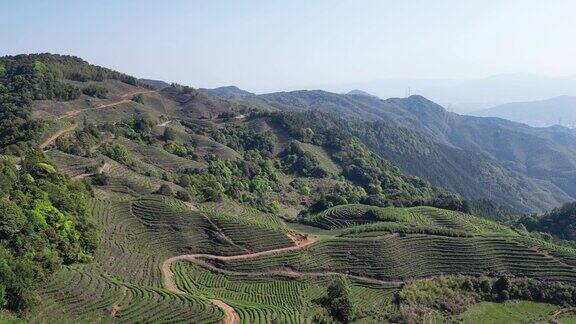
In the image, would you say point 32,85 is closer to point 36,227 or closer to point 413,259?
point 36,227

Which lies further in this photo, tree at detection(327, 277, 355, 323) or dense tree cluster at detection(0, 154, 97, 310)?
tree at detection(327, 277, 355, 323)

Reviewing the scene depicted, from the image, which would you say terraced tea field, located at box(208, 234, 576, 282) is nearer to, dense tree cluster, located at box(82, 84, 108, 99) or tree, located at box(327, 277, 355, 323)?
tree, located at box(327, 277, 355, 323)

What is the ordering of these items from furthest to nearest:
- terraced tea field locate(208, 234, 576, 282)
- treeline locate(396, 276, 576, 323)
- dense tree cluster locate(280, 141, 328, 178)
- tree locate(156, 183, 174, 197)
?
1. dense tree cluster locate(280, 141, 328, 178)
2. tree locate(156, 183, 174, 197)
3. terraced tea field locate(208, 234, 576, 282)
4. treeline locate(396, 276, 576, 323)

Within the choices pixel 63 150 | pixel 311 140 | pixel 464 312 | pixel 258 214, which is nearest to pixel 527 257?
pixel 464 312

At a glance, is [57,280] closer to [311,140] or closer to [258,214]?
[258,214]

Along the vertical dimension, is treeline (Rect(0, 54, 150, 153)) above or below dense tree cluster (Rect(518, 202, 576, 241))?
above

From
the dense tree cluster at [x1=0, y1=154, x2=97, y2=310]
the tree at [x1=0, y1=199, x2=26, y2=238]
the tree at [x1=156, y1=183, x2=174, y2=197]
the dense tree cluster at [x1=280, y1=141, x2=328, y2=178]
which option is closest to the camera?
the dense tree cluster at [x1=0, y1=154, x2=97, y2=310]

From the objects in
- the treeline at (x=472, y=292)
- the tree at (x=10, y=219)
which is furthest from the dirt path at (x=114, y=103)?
the treeline at (x=472, y=292)

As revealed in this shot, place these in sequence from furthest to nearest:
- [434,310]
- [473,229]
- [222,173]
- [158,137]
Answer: [158,137] < [222,173] < [473,229] < [434,310]

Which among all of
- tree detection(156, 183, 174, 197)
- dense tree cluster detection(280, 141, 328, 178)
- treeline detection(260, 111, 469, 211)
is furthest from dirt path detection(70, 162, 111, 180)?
treeline detection(260, 111, 469, 211)
